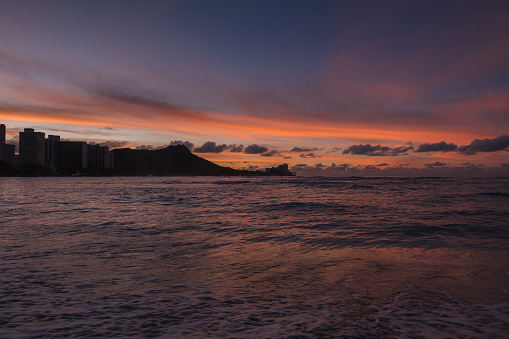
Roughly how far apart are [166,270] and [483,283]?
8043mm

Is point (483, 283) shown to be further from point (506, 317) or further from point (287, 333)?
point (287, 333)

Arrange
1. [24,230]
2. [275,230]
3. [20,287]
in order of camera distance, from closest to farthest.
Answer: [20,287] → [24,230] → [275,230]

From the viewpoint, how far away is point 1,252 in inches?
384

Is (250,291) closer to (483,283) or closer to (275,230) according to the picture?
(483,283)

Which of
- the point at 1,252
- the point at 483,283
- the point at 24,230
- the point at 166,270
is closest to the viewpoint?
the point at 483,283

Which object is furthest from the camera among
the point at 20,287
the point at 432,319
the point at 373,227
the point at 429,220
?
the point at 429,220

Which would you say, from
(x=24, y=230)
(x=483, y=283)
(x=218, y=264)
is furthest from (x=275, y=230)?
(x=24, y=230)

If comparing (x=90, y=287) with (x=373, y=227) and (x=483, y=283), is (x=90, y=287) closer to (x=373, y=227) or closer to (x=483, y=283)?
(x=483, y=283)

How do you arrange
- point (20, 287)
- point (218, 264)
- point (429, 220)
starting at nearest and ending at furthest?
point (20, 287) < point (218, 264) < point (429, 220)

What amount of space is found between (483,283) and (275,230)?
899cm

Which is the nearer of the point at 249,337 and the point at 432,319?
the point at 249,337

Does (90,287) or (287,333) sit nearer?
(287,333)

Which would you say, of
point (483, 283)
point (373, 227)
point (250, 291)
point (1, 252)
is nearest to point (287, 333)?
point (250, 291)

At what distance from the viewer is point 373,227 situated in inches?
648
